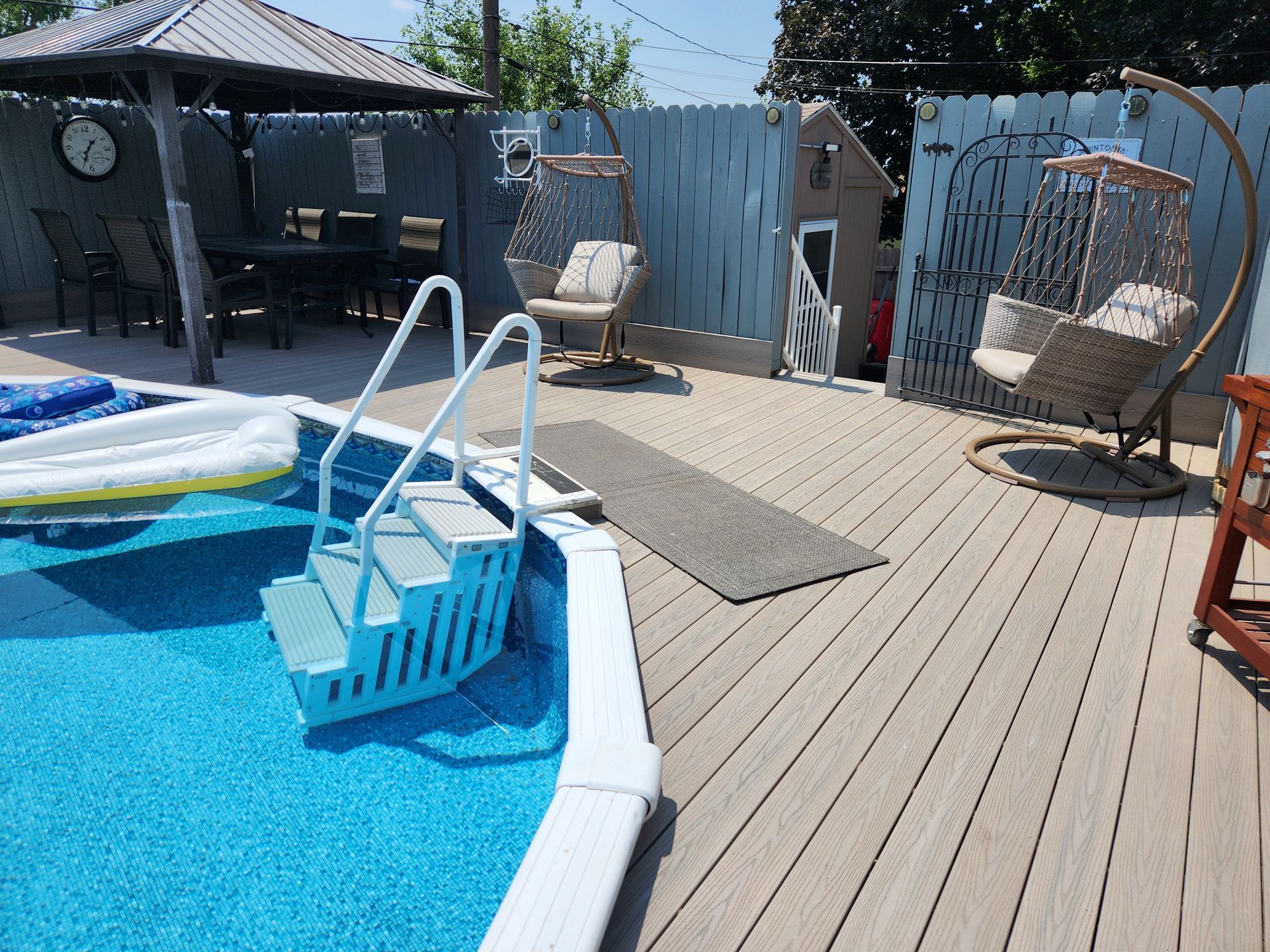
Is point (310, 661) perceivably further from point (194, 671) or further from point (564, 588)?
point (564, 588)

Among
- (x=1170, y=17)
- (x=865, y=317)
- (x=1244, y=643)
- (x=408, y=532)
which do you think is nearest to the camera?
(x=1244, y=643)

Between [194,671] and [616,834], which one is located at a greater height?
[616,834]

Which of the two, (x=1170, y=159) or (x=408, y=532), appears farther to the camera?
(x=1170, y=159)

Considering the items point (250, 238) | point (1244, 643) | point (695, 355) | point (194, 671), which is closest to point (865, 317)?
point (695, 355)

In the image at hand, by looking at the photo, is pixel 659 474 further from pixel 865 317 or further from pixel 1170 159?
pixel 865 317

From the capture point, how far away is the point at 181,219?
5.06 meters

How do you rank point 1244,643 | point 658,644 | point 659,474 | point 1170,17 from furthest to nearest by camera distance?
point 1170,17 < point 659,474 < point 658,644 < point 1244,643

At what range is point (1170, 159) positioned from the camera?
13.8 feet

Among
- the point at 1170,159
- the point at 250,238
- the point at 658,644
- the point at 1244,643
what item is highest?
the point at 1170,159

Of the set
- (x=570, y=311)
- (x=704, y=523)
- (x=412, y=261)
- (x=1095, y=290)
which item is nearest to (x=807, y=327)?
(x=570, y=311)

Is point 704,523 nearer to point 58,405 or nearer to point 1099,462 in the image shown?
point 1099,462

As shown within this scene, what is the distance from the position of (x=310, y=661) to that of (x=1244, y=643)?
2520mm

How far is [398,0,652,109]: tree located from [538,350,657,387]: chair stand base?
21.2m

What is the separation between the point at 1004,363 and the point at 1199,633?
6.04ft
